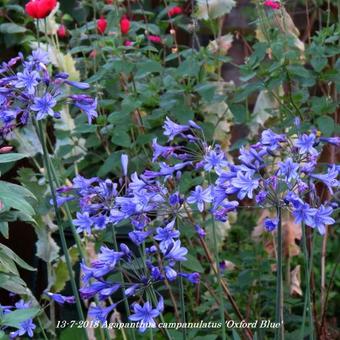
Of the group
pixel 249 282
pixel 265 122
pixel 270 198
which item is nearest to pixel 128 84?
pixel 265 122

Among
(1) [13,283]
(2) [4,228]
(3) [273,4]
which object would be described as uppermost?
(3) [273,4]

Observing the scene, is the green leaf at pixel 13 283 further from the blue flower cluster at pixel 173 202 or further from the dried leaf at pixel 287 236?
the dried leaf at pixel 287 236

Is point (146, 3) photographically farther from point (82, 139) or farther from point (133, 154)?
point (133, 154)

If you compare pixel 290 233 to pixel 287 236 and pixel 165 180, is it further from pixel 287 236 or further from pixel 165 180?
pixel 165 180

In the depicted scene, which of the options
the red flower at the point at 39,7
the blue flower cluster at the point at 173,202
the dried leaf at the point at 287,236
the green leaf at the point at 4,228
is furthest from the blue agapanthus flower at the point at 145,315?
the dried leaf at the point at 287,236

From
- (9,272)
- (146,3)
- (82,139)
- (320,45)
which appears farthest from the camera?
(146,3)

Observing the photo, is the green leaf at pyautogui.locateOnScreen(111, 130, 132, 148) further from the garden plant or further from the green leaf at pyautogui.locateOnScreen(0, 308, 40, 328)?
the green leaf at pyautogui.locateOnScreen(0, 308, 40, 328)

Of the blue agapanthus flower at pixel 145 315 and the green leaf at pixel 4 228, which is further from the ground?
the blue agapanthus flower at pixel 145 315

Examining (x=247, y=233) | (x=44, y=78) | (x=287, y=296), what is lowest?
(x=247, y=233)

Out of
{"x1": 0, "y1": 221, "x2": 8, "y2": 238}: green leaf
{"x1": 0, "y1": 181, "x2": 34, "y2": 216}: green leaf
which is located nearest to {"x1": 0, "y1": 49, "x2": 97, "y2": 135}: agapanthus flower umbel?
{"x1": 0, "y1": 181, "x2": 34, "y2": 216}: green leaf

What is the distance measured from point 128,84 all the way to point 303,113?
2.42 ft

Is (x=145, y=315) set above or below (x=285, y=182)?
below

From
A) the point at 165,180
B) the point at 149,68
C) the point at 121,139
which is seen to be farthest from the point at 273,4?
the point at 165,180

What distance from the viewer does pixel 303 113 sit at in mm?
3041
